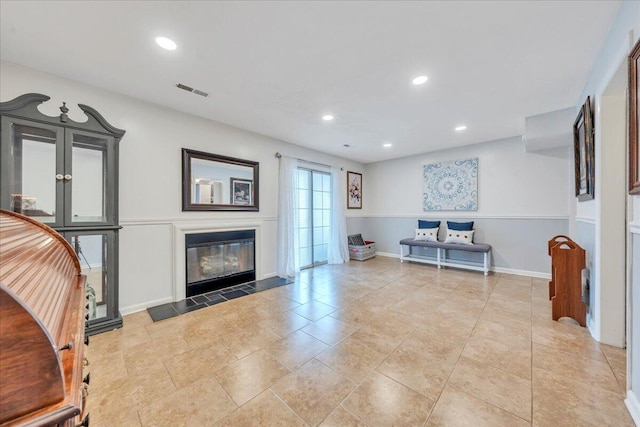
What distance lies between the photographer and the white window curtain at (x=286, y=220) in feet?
14.0

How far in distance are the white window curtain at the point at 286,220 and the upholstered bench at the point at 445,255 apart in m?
2.47

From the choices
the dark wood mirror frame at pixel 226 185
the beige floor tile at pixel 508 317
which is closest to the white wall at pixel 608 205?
the beige floor tile at pixel 508 317

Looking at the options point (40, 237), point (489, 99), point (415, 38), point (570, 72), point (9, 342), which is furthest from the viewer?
point (489, 99)

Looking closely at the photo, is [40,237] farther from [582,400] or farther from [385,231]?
[385,231]

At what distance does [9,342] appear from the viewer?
43 centimetres

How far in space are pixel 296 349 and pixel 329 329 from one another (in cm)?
45

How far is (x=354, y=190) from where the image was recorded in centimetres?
623

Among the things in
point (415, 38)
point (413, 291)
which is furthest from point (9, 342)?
point (413, 291)

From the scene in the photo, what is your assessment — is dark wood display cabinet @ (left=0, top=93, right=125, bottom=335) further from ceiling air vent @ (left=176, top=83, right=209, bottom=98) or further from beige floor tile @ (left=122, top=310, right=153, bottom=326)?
ceiling air vent @ (left=176, top=83, right=209, bottom=98)

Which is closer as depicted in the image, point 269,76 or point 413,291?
point 269,76

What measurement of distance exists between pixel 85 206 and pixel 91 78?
127 centimetres

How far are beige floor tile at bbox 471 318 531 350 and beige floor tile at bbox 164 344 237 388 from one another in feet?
7.39

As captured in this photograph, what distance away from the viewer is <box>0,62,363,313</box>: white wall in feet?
8.11

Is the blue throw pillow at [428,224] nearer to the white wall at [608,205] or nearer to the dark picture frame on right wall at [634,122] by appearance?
the white wall at [608,205]
